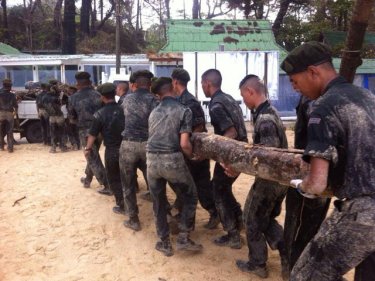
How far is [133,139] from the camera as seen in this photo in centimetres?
579

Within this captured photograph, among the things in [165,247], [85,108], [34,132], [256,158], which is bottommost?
[165,247]

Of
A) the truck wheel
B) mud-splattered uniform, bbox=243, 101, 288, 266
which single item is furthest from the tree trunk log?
the truck wheel

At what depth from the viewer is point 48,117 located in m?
12.2

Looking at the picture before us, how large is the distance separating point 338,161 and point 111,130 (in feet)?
14.0

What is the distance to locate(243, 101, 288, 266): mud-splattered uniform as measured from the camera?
4191 mm

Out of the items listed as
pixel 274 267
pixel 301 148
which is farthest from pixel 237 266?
pixel 301 148

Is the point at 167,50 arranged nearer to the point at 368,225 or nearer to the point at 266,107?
the point at 266,107

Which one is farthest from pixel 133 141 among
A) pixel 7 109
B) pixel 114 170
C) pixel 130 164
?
pixel 7 109

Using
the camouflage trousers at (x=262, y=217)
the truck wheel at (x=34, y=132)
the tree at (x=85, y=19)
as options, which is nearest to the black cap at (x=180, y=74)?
the camouflage trousers at (x=262, y=217)

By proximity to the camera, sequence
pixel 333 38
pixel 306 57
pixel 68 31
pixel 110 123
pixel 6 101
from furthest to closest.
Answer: pixel 68 31 < pixel 333 38 < pixel 6 101 < pixel 110 123 < pixel 306 57

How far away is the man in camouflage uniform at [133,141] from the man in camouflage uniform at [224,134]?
3.51 ft

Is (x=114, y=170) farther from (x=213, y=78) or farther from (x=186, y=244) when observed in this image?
(x=213, y=78)

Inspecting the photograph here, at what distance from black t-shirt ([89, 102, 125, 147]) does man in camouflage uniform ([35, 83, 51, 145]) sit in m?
6.06

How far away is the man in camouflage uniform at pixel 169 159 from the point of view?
5004mm
